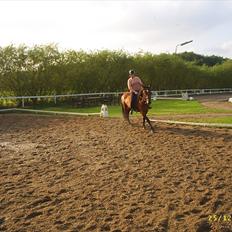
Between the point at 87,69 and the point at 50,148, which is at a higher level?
the point at 87,69

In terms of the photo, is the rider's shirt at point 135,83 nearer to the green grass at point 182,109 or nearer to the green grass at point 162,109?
the green grass at point 162,109

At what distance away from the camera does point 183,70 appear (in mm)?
50562

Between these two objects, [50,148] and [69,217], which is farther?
[50,148]

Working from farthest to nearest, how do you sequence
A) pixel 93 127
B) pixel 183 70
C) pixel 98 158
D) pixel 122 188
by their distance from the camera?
pixel 183 70
pixel 93 127
pixel 98 158
pixel 122 188

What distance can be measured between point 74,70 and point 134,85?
694 inches

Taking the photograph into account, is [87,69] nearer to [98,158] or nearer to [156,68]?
[156,68]

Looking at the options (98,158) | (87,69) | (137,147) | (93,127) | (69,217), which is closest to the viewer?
(69,217)

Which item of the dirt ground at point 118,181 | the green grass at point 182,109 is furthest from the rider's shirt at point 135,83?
the green grass at point 182,109

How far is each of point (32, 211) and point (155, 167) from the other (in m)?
3.44

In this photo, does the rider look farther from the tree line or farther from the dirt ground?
the tree line

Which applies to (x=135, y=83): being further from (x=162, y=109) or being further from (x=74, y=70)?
(x=74, y=70)

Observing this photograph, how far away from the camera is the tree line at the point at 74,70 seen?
28.7 meters

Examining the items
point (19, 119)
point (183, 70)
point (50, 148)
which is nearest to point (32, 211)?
point (50, 148)

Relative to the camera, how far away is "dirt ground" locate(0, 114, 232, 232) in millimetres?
6469
